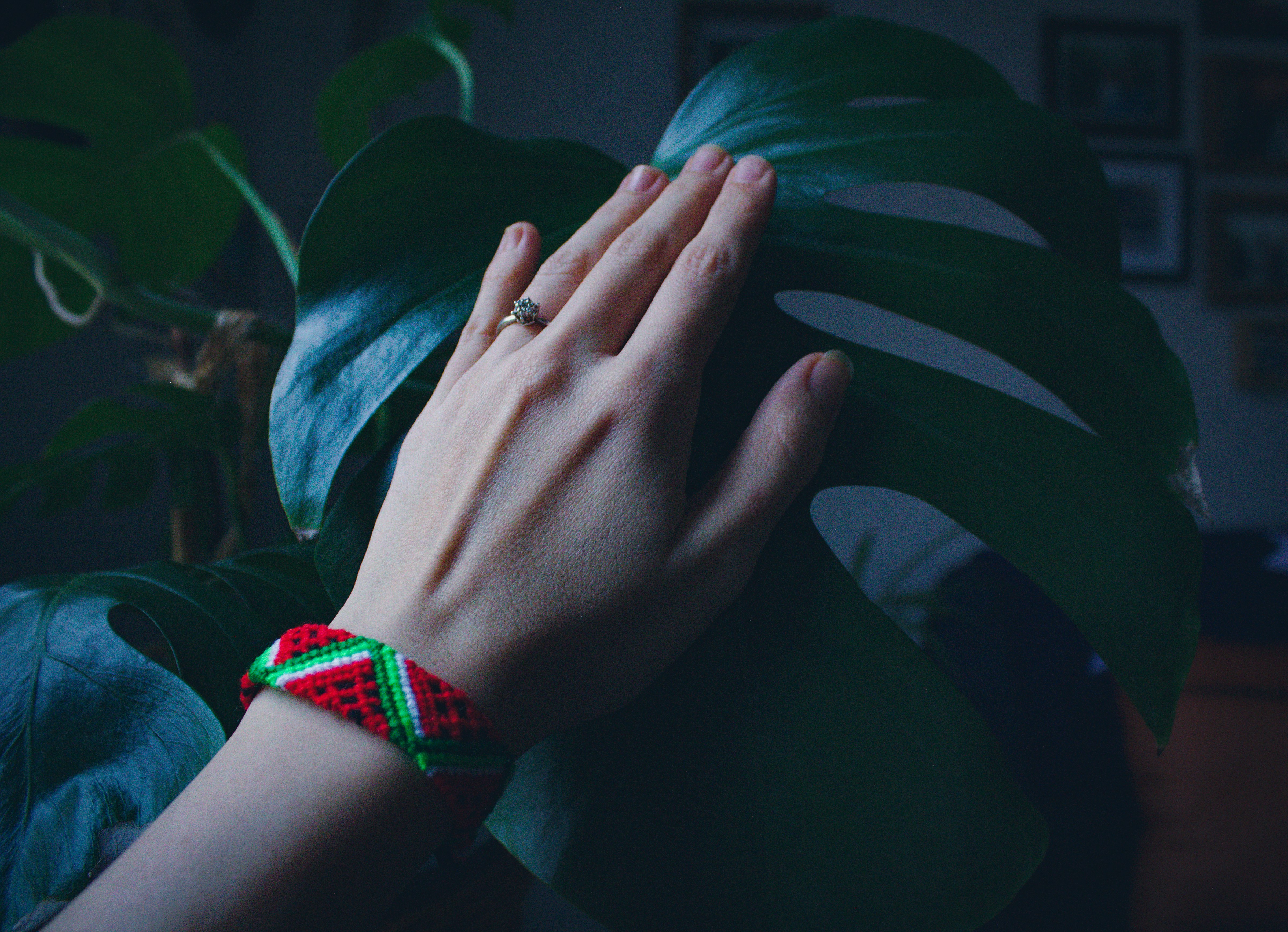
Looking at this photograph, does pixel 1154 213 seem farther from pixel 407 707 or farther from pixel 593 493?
pixel 407 707

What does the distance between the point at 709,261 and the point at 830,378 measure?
96mm

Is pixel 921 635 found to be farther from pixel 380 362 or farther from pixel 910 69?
pixel 380 362

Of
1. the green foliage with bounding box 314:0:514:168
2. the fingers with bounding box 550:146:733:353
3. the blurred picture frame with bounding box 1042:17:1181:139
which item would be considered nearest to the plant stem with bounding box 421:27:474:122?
the green foliage with bounding box 314:0:514:168

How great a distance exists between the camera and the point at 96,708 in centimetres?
37

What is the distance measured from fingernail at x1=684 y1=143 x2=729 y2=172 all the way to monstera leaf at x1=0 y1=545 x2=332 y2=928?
15.1 inches

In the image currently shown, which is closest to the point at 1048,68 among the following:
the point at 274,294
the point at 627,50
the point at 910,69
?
the point at 627,50

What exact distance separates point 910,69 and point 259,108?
165cm

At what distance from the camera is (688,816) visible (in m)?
Answer: 0.37

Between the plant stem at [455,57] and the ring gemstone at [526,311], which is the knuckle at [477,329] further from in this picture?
the plant stem at [455,57]

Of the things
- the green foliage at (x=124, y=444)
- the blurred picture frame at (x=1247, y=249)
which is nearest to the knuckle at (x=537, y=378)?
the green foliage at (x=124, y=444)

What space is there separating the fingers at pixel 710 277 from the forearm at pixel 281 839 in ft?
0.77

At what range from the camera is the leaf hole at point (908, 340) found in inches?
77.5

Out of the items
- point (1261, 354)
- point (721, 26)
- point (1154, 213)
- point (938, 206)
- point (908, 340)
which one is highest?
point (721, 26)

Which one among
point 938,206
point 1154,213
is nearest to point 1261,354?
point 1154,213
